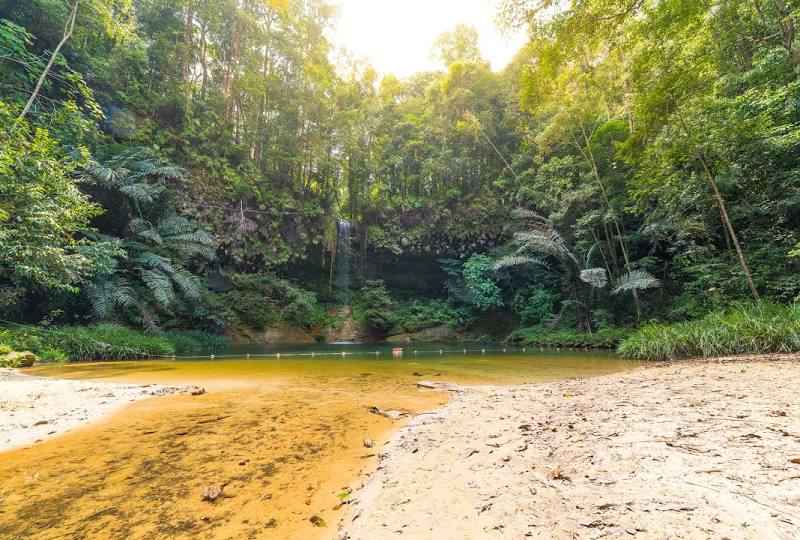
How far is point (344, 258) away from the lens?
17.8 metres

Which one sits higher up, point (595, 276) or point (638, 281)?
point (595, 276)

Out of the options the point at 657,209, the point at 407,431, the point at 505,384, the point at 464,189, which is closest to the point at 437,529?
the point at 407,431

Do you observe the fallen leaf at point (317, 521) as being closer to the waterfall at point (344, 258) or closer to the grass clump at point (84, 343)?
the grass clump at point (84, 343)

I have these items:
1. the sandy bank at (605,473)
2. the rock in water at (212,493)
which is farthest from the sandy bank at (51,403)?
the sandy bank at (605,473)

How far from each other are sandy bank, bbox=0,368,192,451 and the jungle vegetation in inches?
135

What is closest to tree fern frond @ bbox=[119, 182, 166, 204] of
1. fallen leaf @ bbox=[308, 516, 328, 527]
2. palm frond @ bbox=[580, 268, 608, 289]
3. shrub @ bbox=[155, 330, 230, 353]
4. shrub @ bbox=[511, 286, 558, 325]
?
shrub @ bbox=[155, 330, 230, 353]

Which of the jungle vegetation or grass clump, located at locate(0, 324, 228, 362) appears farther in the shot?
grass clump, located at locate(0, 324, 228, 362)

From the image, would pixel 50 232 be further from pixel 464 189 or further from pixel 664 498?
pixel 464 189

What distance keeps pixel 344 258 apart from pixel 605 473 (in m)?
16.9

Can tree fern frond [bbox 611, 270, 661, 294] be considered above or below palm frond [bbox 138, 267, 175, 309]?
below

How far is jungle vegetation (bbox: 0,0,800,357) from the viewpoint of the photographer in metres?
6.62

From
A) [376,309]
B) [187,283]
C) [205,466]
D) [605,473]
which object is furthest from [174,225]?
[605,473]

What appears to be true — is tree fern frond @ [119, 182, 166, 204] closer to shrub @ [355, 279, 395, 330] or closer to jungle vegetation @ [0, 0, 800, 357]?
jungle vegetation @ [0, 0, 800, 357]

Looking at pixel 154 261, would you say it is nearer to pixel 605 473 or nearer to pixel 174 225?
pixel 174 225
